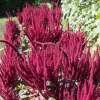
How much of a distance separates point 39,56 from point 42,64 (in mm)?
92

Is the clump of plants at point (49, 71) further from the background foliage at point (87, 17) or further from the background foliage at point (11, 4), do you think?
A: the background foliage at point (11, 4)

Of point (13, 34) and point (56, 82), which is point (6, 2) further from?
point (56, 82)

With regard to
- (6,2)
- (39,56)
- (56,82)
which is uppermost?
(39,56)

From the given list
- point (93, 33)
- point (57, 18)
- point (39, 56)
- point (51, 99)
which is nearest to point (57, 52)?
point (39, 56)

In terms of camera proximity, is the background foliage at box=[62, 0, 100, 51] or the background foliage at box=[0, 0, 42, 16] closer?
the background foliage at box=[62, 0, 100, 51]

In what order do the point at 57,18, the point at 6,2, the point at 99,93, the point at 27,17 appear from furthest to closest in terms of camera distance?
1. the point at 6,2
2. the point at 27,17
3. the point at 57,18
4. the point at 99,93

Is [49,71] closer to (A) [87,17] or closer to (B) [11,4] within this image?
(A) [87,17]

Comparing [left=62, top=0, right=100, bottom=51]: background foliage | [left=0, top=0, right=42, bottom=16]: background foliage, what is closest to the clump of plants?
[left=62, top=0, right=100, bottom=51]: background foliage

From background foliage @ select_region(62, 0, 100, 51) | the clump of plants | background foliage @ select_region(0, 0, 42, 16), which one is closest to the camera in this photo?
the clump of plants

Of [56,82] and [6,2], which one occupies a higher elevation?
[56,82]

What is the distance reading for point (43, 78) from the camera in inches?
159

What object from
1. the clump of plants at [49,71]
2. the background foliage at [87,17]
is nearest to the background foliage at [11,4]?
the background foliage at [87,17]

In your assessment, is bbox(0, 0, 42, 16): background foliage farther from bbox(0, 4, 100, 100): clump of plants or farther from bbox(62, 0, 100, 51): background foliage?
bbox(0, 4, 100, 100): clump of plants

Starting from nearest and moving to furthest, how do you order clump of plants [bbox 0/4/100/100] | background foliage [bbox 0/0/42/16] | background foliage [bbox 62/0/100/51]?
clump of plants [bbox 0/4/100/100], background foliage [bbox 62/0/100/51], background foliage [bbox 0/0/42/16]
